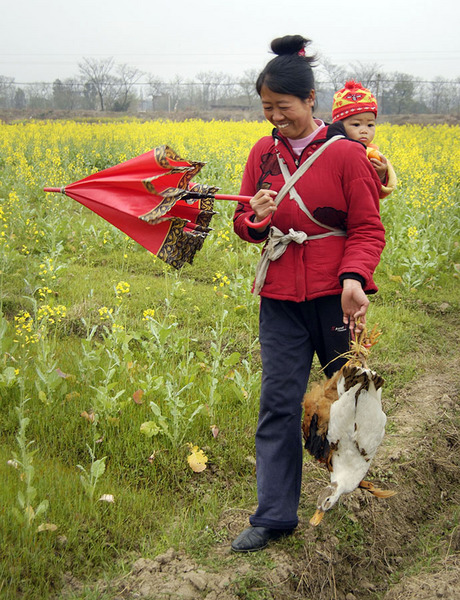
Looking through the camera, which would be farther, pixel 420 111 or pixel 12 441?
pixel 420 111

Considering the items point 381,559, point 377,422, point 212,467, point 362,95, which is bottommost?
point 381,559

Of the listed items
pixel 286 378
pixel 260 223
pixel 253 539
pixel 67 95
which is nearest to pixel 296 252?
pixel 260 223

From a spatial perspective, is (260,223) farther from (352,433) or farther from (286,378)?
(352,433)

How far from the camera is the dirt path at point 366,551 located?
2.62 metres

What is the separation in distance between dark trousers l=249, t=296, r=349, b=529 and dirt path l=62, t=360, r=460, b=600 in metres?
0.24

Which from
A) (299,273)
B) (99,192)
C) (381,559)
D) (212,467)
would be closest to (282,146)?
(299,273)

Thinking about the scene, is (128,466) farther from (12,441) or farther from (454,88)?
(454,88)

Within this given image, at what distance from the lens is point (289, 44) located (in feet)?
8.27

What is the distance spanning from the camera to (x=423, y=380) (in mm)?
4820

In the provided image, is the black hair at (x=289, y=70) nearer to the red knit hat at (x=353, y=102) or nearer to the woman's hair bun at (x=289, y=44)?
the woman's hair bun at (x=289, y=44)

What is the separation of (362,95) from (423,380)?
2.39 meters

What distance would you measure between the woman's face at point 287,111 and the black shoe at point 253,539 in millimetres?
1701

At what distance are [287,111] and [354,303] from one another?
2.58 ft

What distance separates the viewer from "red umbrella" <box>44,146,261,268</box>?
2.85m
